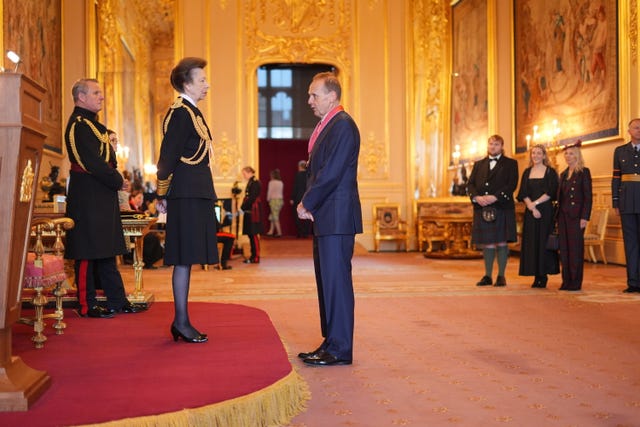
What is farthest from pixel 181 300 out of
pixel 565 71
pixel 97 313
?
pixel 565 71

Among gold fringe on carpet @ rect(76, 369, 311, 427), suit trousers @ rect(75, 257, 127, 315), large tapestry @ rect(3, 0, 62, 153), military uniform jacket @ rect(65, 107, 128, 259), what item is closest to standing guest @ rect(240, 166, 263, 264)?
large tapestry @ rect(3, 0, 62, 153)

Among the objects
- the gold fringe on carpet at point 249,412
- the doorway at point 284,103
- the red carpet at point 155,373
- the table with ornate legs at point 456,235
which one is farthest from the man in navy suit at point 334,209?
the doorway at point 284,103

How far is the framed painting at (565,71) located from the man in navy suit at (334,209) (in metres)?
6.95

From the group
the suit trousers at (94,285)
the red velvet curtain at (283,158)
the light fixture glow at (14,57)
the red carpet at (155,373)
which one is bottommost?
the red carpet at (155,373)

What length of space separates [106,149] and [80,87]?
16.9 inches

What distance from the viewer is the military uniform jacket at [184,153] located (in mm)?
3703

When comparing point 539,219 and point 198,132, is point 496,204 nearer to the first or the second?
point 539,219

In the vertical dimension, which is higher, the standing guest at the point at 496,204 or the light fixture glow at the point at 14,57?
the light fixture glow at the point at 14,57

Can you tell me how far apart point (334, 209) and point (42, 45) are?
774 cm

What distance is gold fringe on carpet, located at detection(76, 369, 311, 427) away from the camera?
93.1 inches

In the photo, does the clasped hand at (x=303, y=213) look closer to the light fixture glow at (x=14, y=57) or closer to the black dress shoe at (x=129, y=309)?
the light fixture glow at (x=14, y=57)

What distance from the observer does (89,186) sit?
14.8 feet

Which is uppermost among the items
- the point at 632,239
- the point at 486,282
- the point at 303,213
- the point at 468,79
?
the point at 468,79

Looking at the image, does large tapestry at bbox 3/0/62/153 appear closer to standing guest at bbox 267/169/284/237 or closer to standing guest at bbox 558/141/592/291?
standing guest at bbox 558/141/592/291
